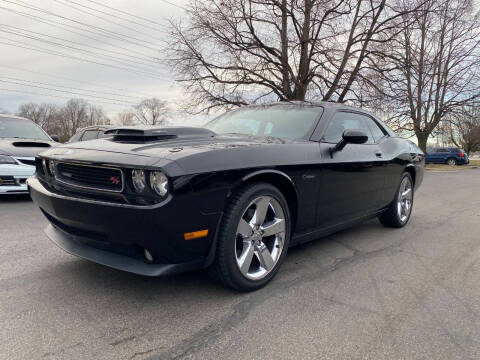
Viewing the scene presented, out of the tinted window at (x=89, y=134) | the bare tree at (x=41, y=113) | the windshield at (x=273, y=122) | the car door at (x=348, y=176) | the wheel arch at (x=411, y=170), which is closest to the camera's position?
the car door at (x=348, y=176)

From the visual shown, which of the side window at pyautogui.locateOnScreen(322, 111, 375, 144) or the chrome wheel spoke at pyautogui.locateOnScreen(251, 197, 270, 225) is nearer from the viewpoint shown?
the chrome wheel spoke at pyautogui.locateOnScreen(251, 197, 270, 225)

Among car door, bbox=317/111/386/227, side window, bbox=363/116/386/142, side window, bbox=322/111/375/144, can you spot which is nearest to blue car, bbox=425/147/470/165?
side window, bbox=363/116/386/142

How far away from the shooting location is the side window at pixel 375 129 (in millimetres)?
4253

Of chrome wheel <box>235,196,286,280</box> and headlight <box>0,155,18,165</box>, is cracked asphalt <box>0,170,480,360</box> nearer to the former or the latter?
chrome wheel <box>235,196,286,280</box>

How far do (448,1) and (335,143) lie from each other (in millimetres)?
20388

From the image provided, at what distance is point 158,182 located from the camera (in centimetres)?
203

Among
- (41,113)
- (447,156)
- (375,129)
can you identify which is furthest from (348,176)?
(41,113)

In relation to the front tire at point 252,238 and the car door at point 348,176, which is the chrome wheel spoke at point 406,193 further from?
the front tire at point 252,238

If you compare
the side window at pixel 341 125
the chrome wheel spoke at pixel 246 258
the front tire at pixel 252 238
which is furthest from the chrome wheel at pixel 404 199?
the chrome wheel spoke at pixel 246 258

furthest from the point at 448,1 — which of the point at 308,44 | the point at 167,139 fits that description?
the point at 167,139

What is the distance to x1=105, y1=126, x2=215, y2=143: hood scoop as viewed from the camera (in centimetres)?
259

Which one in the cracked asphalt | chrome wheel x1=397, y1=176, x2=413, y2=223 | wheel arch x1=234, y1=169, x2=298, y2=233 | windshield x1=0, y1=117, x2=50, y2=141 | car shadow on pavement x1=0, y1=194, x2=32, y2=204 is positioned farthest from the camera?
windshield x1=0, y1=117, x2=50, y2=141

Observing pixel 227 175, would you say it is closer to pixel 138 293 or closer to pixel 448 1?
pixel 138 293

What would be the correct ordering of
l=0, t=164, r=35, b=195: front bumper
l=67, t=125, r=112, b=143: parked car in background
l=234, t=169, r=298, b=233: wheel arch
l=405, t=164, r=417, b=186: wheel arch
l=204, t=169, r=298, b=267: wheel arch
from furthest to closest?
l=67, t=125, r=112, b=143: parked car in background
l=0, t=164, r=35, b=195: front bumper
l=405, t=164, r=417, b=186: wheel arch
l=234, t=169, r=298, b=233: wheel arch
l=204, t=169, r=298, b=267: wheel arch
